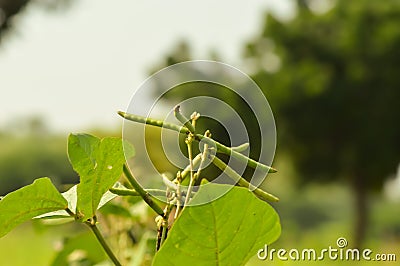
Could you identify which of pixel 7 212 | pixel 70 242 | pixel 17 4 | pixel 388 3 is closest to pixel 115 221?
pixel 70 242

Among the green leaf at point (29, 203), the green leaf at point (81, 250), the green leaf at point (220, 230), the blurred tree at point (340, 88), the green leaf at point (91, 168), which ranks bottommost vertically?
the green leaf at point (220, 230)

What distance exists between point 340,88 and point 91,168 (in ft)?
29.4

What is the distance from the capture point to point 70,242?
19.2 inches

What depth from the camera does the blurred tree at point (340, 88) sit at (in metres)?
8.86

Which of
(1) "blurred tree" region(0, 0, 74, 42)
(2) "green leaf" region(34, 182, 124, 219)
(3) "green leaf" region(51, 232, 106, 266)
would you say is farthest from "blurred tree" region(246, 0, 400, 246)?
(2) "green leaf" region(34, 182, 124, 219)

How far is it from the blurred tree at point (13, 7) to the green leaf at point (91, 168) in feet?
27.5

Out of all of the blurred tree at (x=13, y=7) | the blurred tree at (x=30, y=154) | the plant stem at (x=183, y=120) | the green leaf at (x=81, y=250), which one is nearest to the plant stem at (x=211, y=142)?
the plant stem at (x=183, y=120)

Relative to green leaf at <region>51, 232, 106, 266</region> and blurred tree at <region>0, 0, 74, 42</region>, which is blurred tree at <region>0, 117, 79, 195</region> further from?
green leaf at <region>51, 232, 106, 266</region>

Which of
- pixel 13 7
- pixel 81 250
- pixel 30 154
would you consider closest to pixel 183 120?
pixel 81 250

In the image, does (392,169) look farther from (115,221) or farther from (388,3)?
(115,221)

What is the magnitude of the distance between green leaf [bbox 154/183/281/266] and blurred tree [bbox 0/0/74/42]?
27.6ft

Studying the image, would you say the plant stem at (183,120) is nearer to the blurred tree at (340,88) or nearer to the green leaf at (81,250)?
the green leaf at (81,250)

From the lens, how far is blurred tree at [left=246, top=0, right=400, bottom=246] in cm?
886

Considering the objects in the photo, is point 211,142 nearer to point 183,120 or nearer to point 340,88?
point 183,120
